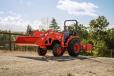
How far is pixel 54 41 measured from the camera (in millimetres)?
18000

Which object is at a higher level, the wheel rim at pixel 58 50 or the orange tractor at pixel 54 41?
the orange tractor at pixel 54 41

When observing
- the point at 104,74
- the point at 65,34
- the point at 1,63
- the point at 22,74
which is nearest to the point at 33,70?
the point at 22,74

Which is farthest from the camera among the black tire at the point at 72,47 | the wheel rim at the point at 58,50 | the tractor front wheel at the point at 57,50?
the black tire at the point at 72,47

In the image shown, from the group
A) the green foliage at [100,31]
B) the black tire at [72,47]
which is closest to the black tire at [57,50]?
the black tire at [72,47]

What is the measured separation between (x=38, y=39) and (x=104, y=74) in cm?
589

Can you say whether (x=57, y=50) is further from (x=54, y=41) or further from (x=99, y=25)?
(x=99, y=25)

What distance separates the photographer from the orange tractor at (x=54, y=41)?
56.8 feet

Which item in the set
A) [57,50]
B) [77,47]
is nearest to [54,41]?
[57,50]

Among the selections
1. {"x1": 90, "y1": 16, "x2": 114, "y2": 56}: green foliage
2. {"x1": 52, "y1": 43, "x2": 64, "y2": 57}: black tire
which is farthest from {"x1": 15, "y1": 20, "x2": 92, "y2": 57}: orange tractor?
{"x1": 90, "y1": 16, "x2": 114, "y2": 56}: green foliage

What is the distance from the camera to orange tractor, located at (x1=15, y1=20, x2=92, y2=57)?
682 inches

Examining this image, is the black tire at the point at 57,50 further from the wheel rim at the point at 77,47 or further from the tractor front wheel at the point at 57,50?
the wheel rim at the point at 77,47

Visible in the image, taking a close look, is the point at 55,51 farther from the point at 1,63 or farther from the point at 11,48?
the point at 11,48

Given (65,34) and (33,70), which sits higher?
(65,34)

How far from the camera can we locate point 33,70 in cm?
1168
